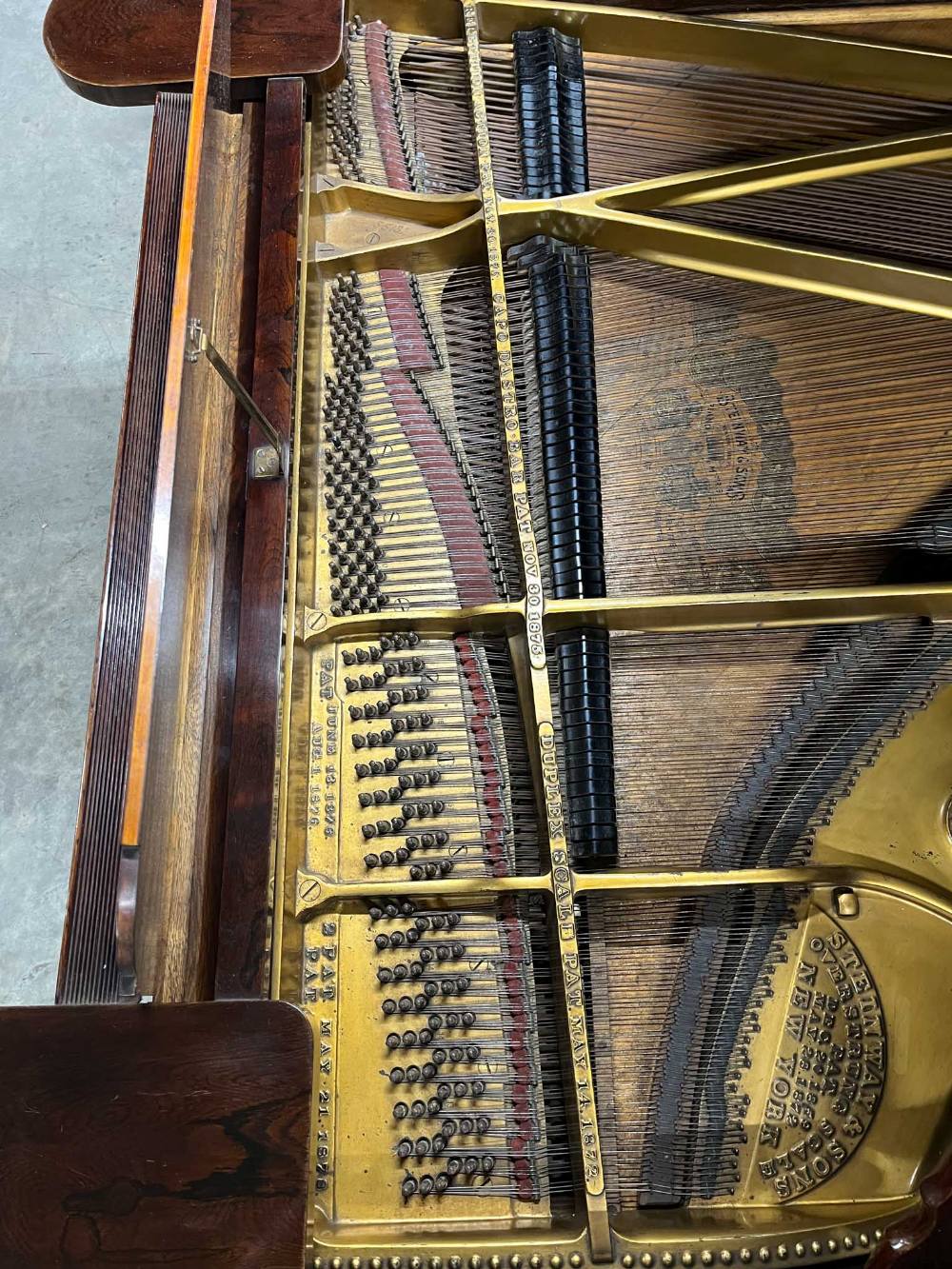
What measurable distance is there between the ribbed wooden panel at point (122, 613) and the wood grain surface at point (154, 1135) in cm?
11

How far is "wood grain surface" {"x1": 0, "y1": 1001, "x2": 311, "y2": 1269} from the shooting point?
158cm

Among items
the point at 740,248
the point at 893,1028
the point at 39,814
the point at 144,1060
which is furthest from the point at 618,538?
the point at 39,814

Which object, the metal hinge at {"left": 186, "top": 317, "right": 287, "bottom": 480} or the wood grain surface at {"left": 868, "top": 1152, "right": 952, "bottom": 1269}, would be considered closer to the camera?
the wood grain surface at {"left": 868, "top": 1152, "right": 952, "bottom": 1269}

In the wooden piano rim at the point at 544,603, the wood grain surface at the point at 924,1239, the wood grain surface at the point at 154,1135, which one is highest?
the wooden piano rim at the point at 544,603

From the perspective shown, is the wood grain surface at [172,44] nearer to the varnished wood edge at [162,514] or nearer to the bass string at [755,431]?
the varnished wood edge at [162,514]

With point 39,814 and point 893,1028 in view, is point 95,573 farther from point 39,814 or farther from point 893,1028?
point 893,1028

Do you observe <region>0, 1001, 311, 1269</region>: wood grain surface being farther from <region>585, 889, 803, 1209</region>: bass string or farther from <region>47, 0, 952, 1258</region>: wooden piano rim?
<region>585, 889, 803, 1209</region>: bass string

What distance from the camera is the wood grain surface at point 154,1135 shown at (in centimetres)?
158

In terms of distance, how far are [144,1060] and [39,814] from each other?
2317 millimetres

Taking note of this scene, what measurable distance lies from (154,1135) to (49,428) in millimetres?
3344

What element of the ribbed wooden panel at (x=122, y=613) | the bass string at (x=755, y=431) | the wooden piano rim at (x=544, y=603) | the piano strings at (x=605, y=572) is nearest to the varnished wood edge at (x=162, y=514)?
the wooden piano rim at (x=544, y=603)

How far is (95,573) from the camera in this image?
4121 millimetres

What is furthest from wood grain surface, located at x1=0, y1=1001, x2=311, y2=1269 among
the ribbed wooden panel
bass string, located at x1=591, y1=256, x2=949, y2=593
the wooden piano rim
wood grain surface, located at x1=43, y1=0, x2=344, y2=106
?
wood grain surface, located at x1=43, y1=0, x2=344, y2=106

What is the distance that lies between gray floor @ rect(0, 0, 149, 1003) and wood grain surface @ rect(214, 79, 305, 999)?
1.95m
